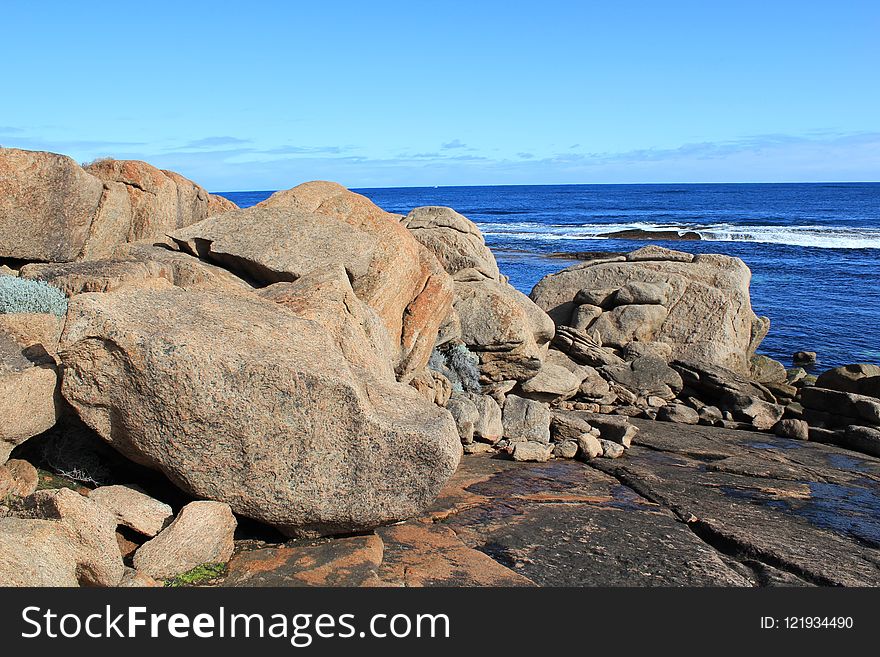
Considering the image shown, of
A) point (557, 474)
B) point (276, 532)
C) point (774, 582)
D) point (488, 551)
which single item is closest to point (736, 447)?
point (557, 474)

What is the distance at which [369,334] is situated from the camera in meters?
9.99

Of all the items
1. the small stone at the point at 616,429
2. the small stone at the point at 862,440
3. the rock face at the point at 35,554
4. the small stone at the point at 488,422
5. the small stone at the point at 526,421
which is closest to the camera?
the rock face at the point at 35,554

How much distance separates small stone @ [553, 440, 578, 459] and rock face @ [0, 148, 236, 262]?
8.03 meters

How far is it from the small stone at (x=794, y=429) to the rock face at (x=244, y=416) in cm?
1102

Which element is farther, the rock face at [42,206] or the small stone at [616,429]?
the small stone at [616,429]

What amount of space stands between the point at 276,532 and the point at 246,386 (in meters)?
1.68

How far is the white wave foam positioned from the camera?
6003 cm

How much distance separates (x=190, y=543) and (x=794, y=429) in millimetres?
13230

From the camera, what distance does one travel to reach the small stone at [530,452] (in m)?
12.4

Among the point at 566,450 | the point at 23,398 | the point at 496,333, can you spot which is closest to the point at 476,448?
the point at 566,450

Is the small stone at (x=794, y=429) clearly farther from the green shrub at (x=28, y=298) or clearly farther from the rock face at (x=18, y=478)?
the rock face at (x=18, y=478)

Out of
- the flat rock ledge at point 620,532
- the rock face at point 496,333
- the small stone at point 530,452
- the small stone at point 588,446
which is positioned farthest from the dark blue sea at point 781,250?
the small stone at point 530,452

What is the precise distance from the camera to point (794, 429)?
16.1m

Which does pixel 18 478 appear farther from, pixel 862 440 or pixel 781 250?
pixel 781 250
